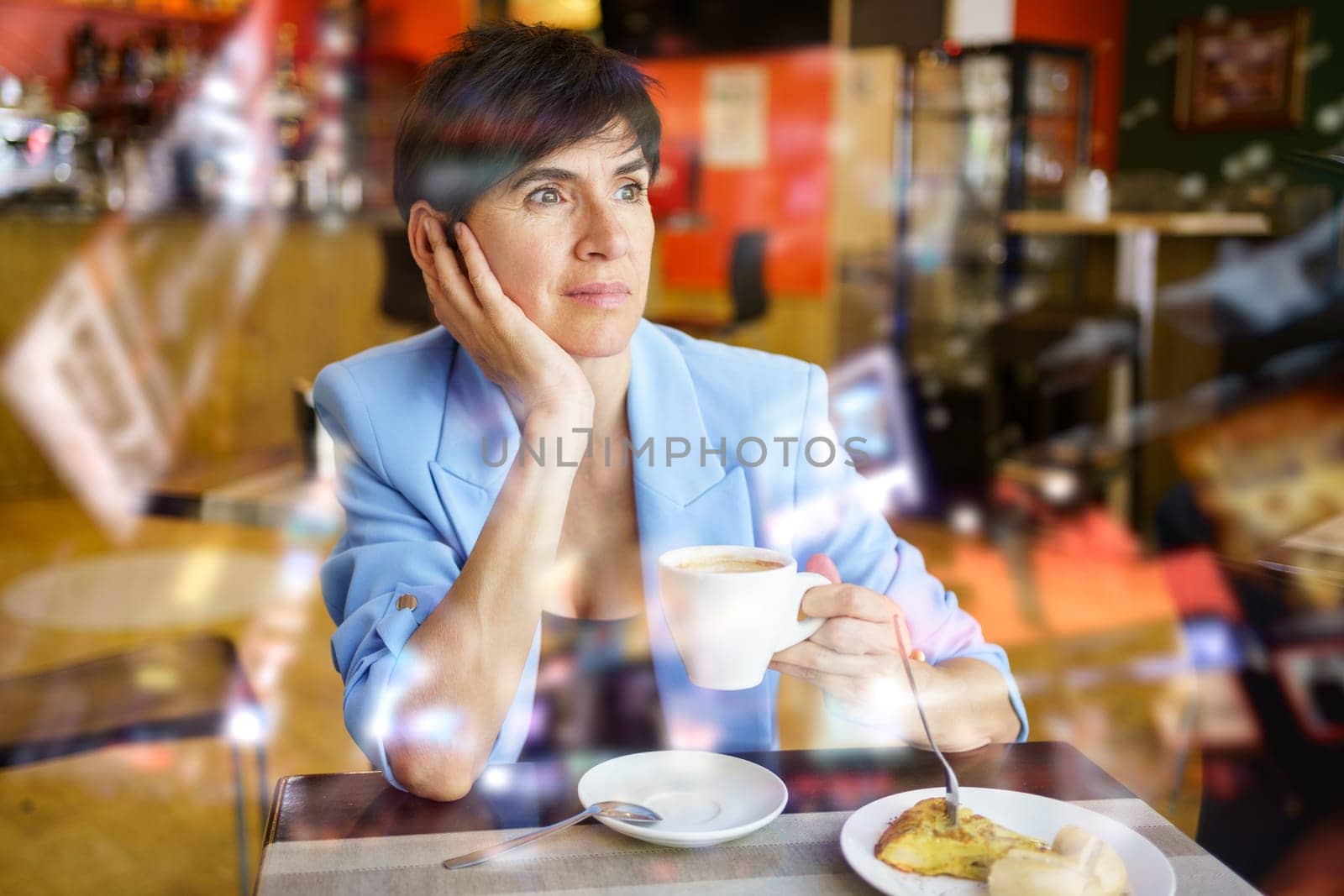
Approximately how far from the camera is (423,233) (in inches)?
34.6

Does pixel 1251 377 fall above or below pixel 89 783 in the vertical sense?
above

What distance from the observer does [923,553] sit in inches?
40.9

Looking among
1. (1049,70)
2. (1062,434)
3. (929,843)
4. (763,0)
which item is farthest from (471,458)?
(763,0)

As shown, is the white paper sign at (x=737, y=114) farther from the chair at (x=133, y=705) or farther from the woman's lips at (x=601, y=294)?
the woman's lips at (x=601, y=294)

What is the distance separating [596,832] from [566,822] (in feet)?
0.08

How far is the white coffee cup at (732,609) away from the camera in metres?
0.66

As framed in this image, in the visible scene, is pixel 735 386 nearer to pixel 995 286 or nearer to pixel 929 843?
pixel 929 843

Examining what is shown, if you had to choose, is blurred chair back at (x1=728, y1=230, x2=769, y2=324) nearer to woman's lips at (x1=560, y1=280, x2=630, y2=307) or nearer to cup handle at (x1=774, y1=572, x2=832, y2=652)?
woman's lips at (x1=560, y1=280, x2=630, y2=307)

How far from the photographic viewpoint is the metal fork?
63cm

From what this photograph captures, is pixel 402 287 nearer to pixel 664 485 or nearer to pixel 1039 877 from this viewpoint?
pixel 664 485

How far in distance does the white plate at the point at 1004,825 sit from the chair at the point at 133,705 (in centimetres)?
87

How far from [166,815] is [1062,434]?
2973mm

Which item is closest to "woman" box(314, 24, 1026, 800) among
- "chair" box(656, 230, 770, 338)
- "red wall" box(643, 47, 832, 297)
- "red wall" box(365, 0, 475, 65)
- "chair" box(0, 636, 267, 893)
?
"chair" box(0, 636, 267, 893)

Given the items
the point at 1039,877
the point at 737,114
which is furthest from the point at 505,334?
the point at 737,114
